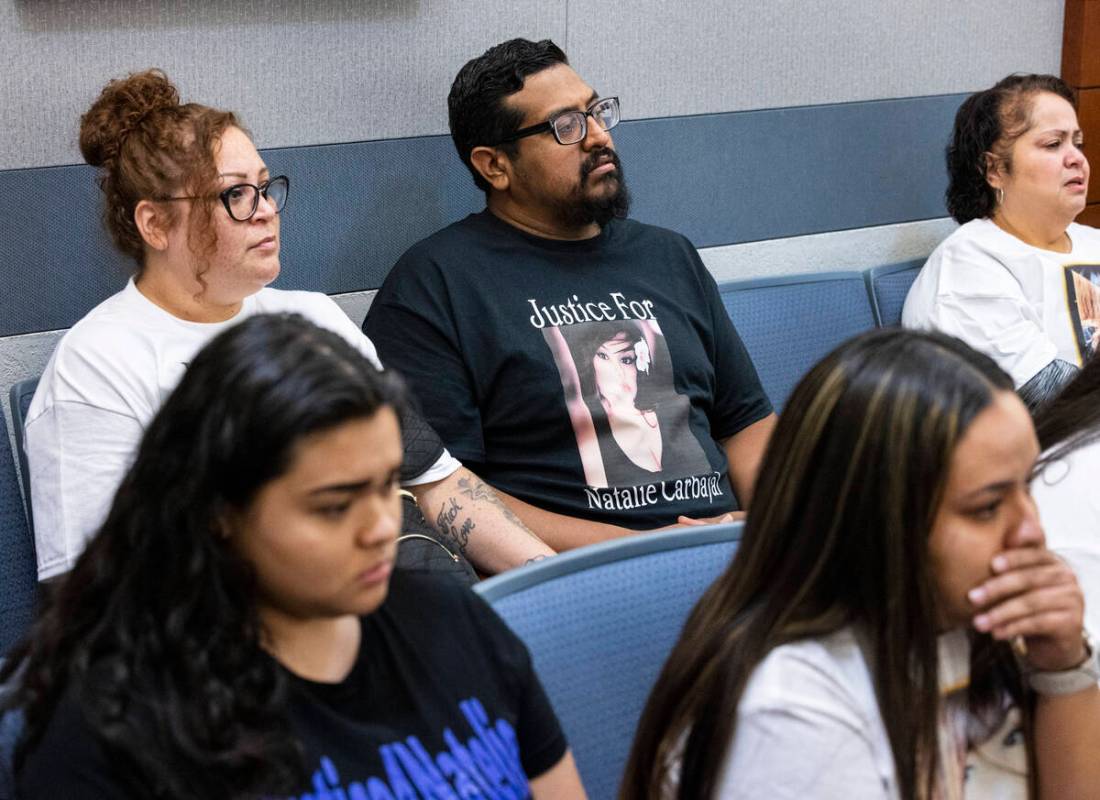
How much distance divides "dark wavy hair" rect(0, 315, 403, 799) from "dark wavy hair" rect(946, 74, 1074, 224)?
2.41 meters

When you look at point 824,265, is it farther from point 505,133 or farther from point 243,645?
point 243,645

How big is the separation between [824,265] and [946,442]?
2294 millimetres

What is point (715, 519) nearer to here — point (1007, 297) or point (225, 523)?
point (1007, 297)

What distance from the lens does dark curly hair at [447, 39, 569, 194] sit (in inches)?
98.9

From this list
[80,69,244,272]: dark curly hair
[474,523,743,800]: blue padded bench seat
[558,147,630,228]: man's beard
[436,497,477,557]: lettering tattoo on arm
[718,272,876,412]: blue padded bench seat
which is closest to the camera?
[474,523,743,800]: blue padded bench seat

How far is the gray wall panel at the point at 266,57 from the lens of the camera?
221cm

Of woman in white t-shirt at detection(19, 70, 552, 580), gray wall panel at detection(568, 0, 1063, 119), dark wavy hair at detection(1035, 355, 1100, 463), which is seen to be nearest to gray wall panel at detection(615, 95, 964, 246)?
gray wall panel at detection(568, 0, 1063, 119)

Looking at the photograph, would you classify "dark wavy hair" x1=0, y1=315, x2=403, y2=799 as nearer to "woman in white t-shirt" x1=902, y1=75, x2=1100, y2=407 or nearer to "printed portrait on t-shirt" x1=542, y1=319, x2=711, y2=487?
"printed portrait on t-shirt" x1=542, y1=319, x2=711, y2=487

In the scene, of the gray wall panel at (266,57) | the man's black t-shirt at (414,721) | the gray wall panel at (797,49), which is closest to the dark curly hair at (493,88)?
the gray wall panel at (266,57)

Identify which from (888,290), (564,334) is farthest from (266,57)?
(888,290)

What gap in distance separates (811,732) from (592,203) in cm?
158

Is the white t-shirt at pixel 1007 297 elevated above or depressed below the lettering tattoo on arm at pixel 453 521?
above

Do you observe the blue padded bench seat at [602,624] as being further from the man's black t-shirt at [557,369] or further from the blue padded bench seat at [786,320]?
the blue padded bench seat at [786,320]

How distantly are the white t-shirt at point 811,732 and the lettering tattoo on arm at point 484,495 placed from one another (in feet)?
3.71
